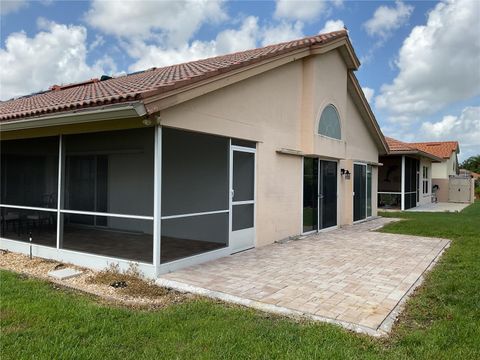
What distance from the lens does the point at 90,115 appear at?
6309 millimetres

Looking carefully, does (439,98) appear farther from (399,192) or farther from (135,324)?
(135,324)

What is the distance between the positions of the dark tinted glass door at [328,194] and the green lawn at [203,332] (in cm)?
694

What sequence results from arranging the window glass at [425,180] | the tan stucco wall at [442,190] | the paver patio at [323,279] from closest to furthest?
the paver patio at [323,279], the window glass at [425,180], the tan stucco wall at [442,190]

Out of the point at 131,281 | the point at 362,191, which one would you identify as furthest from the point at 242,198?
the point at 362,191

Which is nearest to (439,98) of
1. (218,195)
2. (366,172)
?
(366,172)

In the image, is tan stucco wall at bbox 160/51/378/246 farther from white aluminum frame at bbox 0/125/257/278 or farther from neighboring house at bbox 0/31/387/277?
white aluminum frame at bbox 0/125/257/278

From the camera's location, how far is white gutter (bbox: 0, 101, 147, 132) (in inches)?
226

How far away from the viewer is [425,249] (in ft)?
31.8

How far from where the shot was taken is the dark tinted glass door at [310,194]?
38.3 ft

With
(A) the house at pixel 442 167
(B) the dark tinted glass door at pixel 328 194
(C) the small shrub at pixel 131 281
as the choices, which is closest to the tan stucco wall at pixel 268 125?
(B) the dark tinted glass door at pixel 328 194

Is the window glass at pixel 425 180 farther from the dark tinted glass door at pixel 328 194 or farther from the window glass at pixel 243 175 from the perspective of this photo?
the window glass at pixel 243 175

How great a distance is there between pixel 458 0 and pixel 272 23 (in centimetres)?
649

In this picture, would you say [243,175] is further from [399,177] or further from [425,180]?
[425,180]

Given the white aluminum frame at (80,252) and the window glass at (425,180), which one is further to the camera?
the window glass at (425,180)
